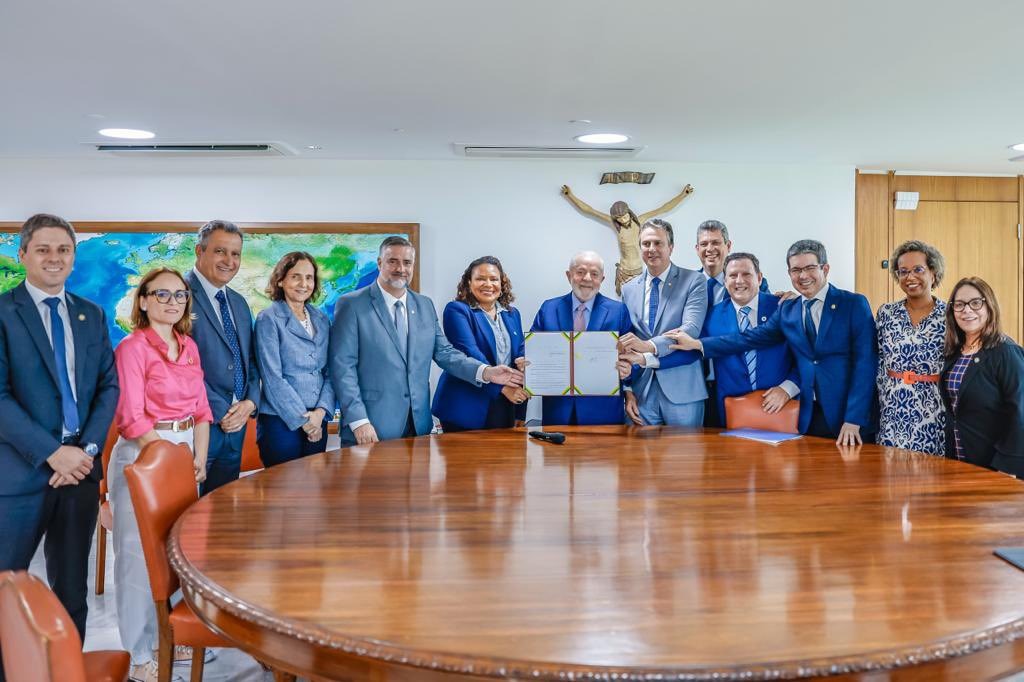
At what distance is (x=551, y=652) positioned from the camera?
3.34 feet

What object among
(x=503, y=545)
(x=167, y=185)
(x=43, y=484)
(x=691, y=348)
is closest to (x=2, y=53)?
(x=43, y=484)

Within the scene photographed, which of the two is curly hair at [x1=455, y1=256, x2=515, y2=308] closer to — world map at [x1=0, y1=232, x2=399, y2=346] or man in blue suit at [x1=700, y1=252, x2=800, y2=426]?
man in blue suit at [x1=700, y1=252, x2=800, y2=426]

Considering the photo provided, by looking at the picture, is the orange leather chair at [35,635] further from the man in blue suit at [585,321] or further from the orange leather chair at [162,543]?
the man in blue suit at [585,321]

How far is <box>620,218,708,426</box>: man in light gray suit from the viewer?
3408mm

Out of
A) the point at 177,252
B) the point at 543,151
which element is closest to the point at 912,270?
the point at 543,151

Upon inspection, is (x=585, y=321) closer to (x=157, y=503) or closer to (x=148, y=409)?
(x=148, y=409)

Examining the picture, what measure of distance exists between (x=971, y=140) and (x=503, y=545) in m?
4.66

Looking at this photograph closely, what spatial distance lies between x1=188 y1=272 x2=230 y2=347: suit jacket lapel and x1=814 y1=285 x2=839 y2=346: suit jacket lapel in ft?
8.55

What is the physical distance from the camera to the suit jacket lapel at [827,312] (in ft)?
10.7

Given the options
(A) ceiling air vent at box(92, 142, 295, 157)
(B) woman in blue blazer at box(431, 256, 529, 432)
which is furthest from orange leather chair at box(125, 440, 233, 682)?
(A) ceiling air vent at box(92, 142, 295, 157)

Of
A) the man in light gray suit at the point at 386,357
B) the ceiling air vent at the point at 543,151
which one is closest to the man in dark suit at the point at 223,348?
the man in light gray suit at the point at 386,357

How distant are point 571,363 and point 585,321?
59cm

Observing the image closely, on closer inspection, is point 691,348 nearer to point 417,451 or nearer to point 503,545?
point 417,451

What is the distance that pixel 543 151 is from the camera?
16.1ft
